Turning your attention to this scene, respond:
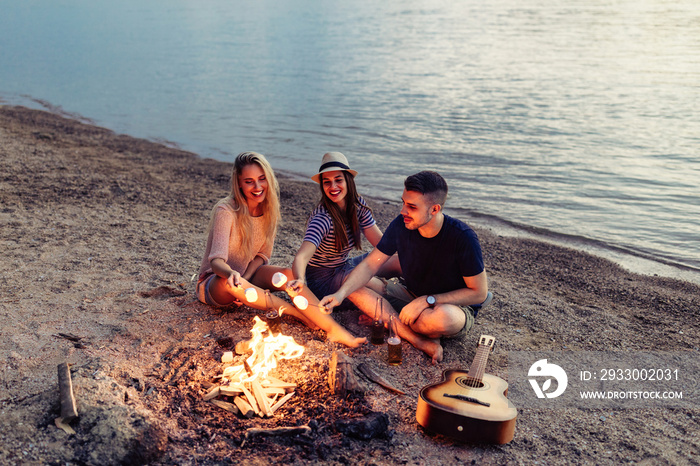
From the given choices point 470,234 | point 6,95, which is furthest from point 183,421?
point 6,95

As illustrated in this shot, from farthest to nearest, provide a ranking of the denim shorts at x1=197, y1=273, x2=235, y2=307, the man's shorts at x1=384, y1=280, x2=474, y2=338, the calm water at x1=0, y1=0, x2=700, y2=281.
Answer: the calm water at x1=0, y1=0, x2=700, y2=281 < the man's shorts at x1=384, y1=280, x2=474, y2=338 < the denim shorts at x1=197, y1=273, x2=235, y2=307

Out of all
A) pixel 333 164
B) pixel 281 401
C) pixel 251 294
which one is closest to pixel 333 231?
pixel 333 164

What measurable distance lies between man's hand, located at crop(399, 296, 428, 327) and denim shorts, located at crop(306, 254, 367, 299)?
85cm

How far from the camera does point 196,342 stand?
4426mm

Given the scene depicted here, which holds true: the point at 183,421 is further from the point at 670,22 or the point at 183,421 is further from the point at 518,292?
the point at 670,22

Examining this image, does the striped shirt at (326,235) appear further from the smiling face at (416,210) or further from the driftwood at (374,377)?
the driftwood at (374,377)

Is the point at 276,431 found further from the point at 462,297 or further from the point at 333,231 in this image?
the point at 333,231

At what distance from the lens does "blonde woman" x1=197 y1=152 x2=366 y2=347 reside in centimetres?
465

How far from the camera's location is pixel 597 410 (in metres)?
4.07

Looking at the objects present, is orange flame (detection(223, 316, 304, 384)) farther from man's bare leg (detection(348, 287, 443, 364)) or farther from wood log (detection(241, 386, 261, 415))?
man's bare leg (detection(348, 287, 443, 364))

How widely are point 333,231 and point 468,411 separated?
218 centimetres

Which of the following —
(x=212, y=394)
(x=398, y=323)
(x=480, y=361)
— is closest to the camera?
(x=212, y=394)

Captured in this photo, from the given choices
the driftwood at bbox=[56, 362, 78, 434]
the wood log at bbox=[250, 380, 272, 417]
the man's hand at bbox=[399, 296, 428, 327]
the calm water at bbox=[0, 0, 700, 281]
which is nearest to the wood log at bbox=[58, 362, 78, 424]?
the driftwood at bbox=[56, 362, 78, 434]

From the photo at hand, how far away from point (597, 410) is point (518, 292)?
2477 millimetres
